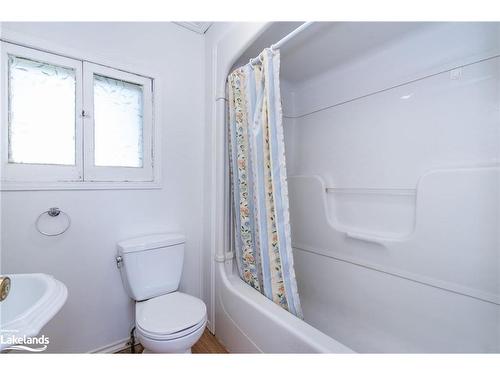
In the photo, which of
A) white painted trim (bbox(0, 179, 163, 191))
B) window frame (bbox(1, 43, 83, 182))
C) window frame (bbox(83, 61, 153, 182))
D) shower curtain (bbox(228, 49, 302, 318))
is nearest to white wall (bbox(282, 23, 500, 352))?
shower curtain (bbox(228, 49, 302, 318))

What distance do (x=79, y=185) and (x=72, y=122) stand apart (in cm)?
37

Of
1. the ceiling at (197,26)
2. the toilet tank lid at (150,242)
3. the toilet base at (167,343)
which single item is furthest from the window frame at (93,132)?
the toilet base at (167,343)

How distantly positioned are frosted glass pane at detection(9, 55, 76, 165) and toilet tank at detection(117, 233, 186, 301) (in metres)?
0.63

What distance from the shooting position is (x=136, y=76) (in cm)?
148

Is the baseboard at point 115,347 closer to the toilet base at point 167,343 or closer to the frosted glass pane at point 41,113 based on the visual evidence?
the toilet base at point 167,343

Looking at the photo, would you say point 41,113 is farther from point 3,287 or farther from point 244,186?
point 244,186

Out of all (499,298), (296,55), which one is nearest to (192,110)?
(296,55)

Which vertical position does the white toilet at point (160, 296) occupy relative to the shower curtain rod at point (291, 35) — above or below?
below

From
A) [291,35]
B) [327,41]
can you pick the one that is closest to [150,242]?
[291,35]

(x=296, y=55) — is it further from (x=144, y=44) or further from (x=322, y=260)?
(x=322, y=260)

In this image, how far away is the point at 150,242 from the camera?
138cm

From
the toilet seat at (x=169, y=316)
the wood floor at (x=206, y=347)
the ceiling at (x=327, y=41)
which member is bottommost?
the wood floor at (x=206, y=347)

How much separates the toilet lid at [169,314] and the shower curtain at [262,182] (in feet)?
1.24

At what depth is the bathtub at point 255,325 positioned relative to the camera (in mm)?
927
